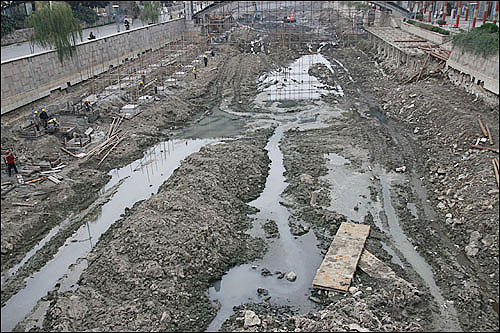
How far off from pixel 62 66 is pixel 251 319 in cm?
2446

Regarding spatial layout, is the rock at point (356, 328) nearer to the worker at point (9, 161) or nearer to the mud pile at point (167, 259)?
the mud pile at point (167, 259)

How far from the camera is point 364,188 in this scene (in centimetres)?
1848

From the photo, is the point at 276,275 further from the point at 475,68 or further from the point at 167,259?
the point at 475,68

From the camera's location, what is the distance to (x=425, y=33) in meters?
38.4

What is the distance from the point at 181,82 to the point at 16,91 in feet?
44.4

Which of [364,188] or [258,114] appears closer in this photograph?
[364,188]

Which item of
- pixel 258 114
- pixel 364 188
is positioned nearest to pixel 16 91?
pixel 258 114

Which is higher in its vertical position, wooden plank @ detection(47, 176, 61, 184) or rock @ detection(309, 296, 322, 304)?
wooden plank @ detection(47, 176, 61, 184)

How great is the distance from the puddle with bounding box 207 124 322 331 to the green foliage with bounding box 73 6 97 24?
38212 millimetres

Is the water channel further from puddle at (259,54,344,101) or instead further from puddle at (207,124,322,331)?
puddle at (259,54,344,101)

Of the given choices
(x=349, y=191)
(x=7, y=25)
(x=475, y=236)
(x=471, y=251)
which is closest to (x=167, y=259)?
(x=349, y=191)

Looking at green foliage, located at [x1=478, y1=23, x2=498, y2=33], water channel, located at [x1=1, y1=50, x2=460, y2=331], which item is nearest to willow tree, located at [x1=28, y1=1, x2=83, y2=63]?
water channel, located at [x1=1, y1=50, x2=460, y2=331]

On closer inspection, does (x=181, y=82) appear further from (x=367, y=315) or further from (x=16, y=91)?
(x=367, y=315)

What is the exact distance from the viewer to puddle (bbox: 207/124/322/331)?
12.3m
